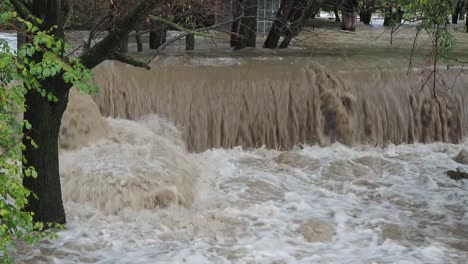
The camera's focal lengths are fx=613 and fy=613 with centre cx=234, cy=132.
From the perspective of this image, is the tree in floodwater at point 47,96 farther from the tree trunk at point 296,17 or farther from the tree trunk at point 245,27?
the tree trunk at point 245,27

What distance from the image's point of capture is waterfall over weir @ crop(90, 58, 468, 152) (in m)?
9.26

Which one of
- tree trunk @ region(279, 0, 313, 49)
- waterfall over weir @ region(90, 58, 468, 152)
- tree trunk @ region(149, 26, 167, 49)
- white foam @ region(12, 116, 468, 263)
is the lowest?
white foam @ region(12, 116, 468, 263)

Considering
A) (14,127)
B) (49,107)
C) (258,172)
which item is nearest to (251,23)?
(258,172)

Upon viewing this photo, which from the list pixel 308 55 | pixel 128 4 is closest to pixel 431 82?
pixel 308 55

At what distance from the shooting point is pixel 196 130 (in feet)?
30.3

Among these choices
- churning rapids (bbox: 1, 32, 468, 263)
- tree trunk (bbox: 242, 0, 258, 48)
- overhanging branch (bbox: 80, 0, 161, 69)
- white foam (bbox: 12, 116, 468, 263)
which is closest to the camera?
overhanging branch (bbox: 80, 0, 161, 69)

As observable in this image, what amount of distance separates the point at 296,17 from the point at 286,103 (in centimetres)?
512

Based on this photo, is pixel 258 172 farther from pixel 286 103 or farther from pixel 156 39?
pixel 156 39

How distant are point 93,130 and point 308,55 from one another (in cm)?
624

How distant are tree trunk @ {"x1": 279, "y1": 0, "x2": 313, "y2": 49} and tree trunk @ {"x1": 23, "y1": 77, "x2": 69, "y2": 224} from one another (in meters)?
8.22

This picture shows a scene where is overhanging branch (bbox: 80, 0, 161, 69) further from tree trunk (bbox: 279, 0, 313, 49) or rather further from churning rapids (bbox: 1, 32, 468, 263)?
tree trunk (bbox: 279, 0, 313, 49)

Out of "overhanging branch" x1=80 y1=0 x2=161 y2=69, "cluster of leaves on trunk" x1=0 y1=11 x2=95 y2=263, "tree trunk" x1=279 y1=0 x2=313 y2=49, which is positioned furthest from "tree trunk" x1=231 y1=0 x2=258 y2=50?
"cluster of leaves on trunk" x1=0 y1=11 x2=95 y2=263

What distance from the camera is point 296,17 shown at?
47.2ft

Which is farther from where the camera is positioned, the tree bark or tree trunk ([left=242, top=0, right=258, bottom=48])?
tree trunk ([left=242, top=0, right=258, bottom=48])
